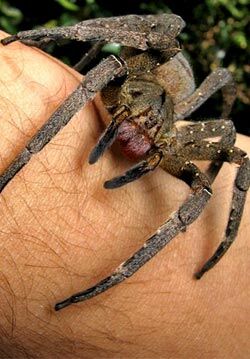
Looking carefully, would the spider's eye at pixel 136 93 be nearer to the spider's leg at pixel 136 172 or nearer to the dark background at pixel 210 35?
the spider's leg at pixel 136 172

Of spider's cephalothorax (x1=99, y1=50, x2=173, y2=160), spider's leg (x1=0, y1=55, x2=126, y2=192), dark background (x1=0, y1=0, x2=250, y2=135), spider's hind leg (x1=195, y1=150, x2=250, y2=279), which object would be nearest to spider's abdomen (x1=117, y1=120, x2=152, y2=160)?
spider's cephalothorax (x1=99, y1=50, x2=173, y2=160)

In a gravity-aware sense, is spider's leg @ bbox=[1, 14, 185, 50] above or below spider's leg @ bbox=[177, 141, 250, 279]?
above

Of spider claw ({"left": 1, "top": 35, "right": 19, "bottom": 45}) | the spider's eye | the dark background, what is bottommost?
the dark background

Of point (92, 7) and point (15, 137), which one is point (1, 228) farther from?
point (92, 7)

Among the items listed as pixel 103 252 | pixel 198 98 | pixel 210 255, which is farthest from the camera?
pixel 198 98

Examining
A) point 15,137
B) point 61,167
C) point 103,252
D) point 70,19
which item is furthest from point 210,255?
point 70,19

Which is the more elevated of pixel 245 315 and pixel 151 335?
pixel 151 335

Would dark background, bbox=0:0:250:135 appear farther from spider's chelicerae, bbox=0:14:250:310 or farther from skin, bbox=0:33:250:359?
skin, bbox=0:33:250:359
